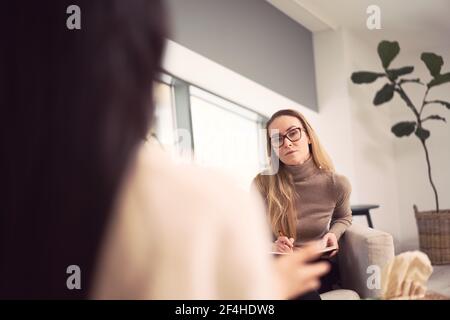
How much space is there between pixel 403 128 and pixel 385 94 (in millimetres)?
105

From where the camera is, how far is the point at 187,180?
0.59 m

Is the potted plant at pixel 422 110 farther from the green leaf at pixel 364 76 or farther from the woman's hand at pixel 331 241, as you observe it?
the woman's hand at pixel 331 241

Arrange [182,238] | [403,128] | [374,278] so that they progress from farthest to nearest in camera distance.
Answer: [403,128]
[374,278]
[182,238]

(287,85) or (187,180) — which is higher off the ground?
(287,85)

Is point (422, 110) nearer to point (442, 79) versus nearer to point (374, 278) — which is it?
point (442, 79)

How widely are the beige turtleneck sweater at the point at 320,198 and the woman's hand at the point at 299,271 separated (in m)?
0.07

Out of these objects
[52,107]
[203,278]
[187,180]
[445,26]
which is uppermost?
[445,26]

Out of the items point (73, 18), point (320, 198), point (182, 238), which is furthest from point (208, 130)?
point (182, 238)

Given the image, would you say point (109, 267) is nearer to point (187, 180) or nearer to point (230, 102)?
point (187, 180)

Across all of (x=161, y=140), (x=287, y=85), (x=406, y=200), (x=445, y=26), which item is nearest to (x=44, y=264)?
(x=161, y=140)

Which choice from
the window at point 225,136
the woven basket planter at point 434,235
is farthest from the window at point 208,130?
the woven basket planter at point 434,235

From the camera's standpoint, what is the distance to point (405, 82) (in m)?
1.49

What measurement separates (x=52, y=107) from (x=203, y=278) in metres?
0.28

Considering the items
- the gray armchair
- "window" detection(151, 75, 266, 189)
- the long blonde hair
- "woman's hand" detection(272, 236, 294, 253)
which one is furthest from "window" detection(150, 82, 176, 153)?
the gray armchair
